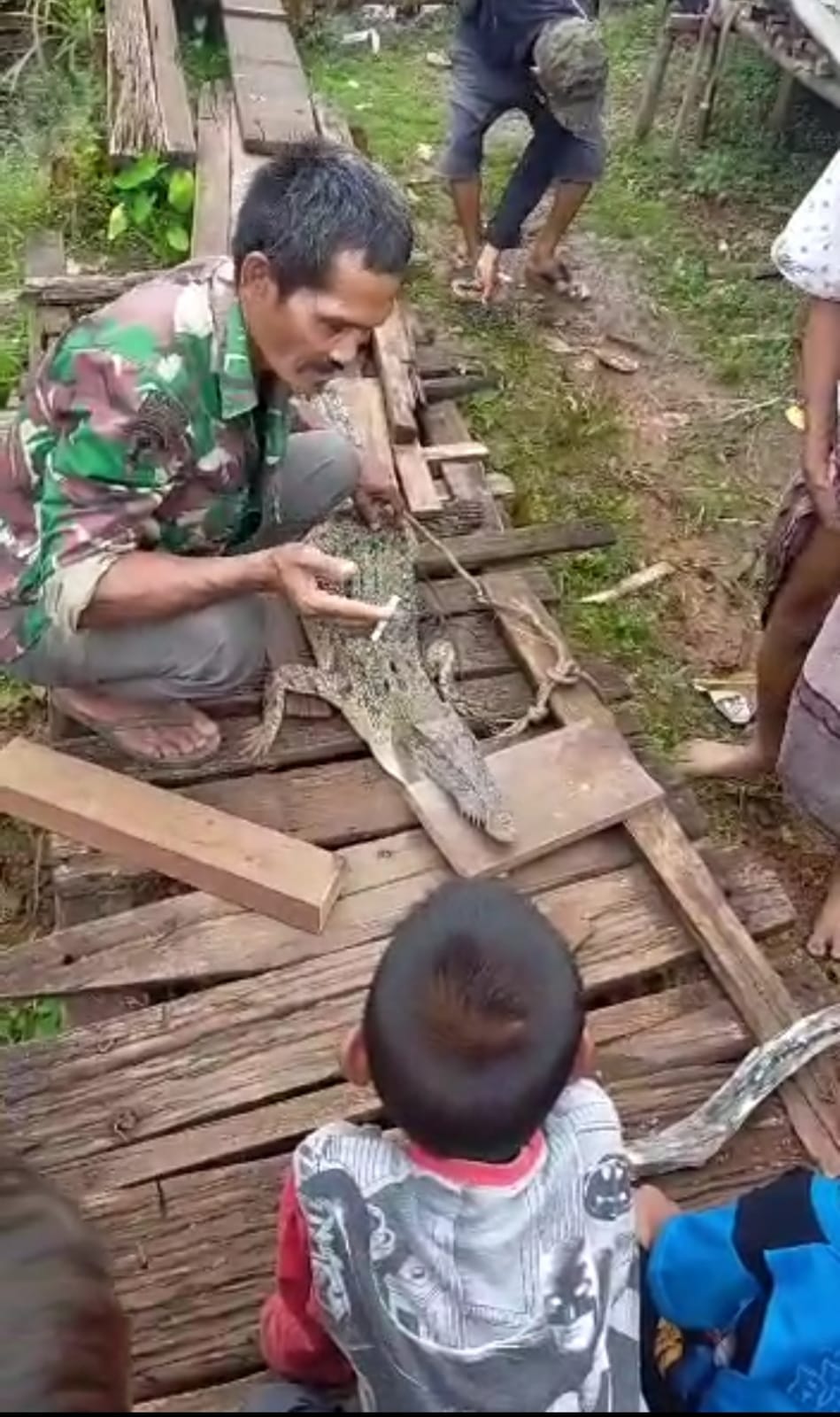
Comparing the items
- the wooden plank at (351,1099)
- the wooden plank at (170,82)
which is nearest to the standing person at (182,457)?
the wooden plank at (351,1099)

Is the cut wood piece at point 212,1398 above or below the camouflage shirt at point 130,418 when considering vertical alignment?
below

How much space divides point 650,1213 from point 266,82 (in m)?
5.28

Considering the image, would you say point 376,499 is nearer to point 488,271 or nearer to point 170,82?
point 488,271

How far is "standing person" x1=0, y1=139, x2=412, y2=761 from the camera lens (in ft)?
9.13

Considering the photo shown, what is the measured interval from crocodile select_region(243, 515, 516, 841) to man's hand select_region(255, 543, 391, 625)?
49 centimetres

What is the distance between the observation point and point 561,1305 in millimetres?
1799

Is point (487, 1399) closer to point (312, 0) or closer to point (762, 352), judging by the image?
point (762, 352)

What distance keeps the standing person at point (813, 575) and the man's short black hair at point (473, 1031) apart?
1605 mm

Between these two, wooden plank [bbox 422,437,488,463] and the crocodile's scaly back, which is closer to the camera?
the crocodile's scaly back

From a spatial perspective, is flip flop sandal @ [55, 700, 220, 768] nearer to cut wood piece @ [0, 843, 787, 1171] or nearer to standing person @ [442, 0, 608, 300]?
cut wood piece @ [0, 843, 787, 1171]

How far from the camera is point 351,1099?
278cm

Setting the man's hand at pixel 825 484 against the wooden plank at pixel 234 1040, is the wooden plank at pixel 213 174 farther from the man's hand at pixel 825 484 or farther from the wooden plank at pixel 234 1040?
the wooden plank at pixel 234 1040

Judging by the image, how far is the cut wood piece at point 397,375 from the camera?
4.44 meters

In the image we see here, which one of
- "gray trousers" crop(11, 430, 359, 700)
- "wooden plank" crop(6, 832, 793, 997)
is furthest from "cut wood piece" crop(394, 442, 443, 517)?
"wooden plank" crop(6, 832, 793, 997)
